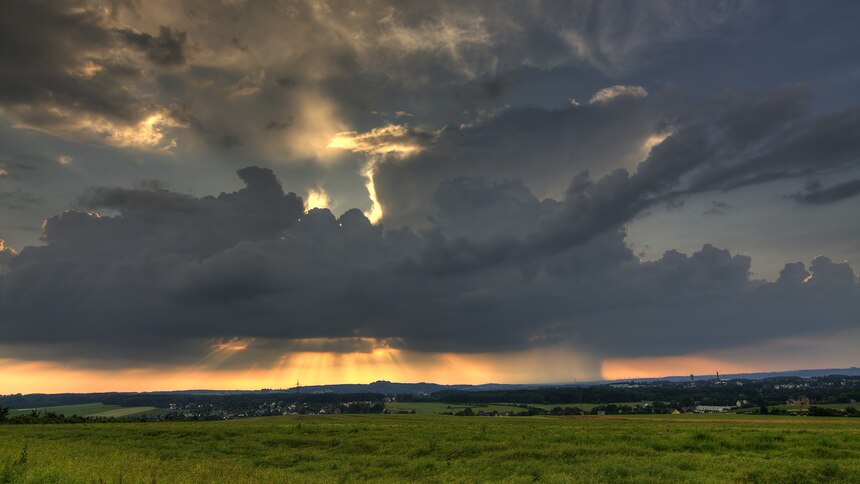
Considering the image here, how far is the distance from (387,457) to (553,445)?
1440 cm

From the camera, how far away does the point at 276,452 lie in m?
47.1

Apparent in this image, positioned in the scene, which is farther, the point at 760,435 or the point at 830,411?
the point at 830,411

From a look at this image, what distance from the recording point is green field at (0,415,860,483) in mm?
29844

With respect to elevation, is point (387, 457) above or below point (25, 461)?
below

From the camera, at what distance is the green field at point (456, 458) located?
29.8 m

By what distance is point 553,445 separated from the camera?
42.8 meters

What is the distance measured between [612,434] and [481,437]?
43.7 ft

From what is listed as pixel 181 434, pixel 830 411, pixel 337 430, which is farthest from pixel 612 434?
pixel 830 411

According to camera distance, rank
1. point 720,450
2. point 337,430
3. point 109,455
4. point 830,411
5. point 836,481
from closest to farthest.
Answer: point 836,481, point 720,450, point 109,455, point 337,430, point 830,411

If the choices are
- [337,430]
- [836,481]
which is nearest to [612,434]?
[836,481]

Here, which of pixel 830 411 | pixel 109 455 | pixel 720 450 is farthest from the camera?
pixel 830 411

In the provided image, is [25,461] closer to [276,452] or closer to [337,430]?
[276,452]

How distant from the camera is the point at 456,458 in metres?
40.2

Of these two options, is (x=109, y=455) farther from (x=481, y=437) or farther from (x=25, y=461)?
(x=481, y=437)
